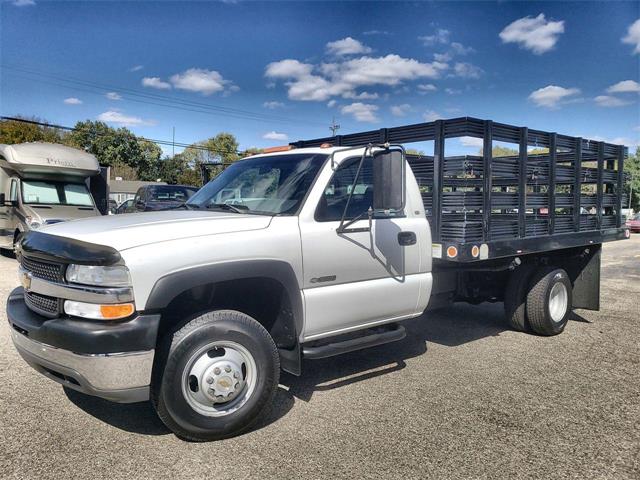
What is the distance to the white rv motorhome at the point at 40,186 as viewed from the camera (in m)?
12.2

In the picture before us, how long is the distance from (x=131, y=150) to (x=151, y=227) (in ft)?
226

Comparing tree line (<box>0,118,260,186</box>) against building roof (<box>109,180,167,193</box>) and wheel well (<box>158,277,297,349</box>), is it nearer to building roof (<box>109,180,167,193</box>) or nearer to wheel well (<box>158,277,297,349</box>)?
building roof (<box>109,180,167,193</box>)

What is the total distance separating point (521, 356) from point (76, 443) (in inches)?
175

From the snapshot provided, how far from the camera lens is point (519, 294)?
6.36 meters

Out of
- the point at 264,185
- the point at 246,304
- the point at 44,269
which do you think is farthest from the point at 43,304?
the point at 264,185

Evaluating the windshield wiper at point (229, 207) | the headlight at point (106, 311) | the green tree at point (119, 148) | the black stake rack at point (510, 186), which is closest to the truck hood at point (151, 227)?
→ the windshield wiper at point (229, 207)

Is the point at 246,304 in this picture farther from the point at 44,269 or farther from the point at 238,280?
the point at 44,269

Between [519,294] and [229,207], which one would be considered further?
[519,294]

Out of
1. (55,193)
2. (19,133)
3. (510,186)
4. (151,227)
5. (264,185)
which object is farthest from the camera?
(19,133)

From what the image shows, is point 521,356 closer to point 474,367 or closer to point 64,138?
point 474,367

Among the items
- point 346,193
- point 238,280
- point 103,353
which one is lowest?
point 103,353

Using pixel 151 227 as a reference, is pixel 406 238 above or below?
below

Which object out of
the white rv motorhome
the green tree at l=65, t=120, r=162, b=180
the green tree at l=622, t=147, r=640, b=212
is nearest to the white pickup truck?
the white rv motorhome

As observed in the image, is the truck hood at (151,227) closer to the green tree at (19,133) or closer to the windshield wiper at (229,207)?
the windshield wiper at (229,207)
